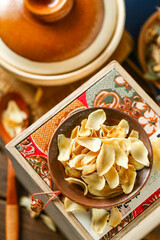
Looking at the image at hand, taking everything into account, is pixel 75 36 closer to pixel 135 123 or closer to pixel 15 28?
pixel 15 28

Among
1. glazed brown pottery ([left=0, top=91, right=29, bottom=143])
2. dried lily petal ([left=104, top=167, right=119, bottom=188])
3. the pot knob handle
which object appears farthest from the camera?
glazed brown pottery ([left=0, top=91, right=29, bottom=143])

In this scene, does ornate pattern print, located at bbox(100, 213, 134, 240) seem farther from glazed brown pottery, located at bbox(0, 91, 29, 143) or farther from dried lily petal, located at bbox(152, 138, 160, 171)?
glazed brown pottery, located at bbox(0, 91, 29, 143)

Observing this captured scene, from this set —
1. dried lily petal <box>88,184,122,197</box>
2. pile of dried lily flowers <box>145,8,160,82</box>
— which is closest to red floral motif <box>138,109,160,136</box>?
dried lily petal <box>88,184,122,197</box>

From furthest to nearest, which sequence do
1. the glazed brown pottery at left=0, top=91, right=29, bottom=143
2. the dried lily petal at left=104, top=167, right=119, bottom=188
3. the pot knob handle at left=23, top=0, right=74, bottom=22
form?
the glazed brown pottery at left=0, top=91, right=29, bottom=143 < the pot knob handle at left=23, top=0, right=74, bottom=22 < the dried lily petal at left=104, top=167, right=119, bottom=188

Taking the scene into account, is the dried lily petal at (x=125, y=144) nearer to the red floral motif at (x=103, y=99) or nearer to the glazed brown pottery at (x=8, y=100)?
the red floral motif at (x=103, y=99)

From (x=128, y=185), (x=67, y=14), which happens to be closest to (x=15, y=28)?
(x=67, y=14)
